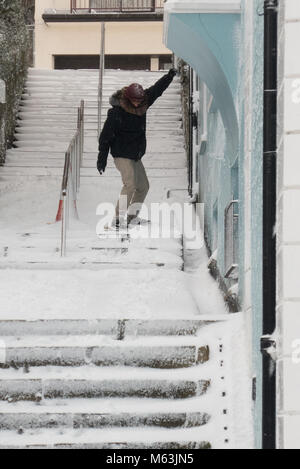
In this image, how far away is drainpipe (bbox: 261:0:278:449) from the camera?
432 cm

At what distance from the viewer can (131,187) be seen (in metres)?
9.40

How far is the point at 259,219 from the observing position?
5.07m

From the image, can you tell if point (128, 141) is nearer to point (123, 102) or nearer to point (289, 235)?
point (123, 102)

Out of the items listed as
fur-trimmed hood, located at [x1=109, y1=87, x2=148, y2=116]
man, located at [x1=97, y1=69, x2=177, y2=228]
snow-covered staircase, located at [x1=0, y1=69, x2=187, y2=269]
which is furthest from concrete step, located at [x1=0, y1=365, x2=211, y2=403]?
fur-trimmed hood, located at [x1=109, y1=87, x2=148, y2=116]

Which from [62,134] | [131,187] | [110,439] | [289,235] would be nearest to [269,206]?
[289,235]

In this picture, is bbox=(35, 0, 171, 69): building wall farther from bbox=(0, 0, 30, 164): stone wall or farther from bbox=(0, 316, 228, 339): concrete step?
bbox=(0, 316, 228, 339): concrete step

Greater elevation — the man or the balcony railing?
the balcony railing

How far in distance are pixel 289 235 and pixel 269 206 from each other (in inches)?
8.3

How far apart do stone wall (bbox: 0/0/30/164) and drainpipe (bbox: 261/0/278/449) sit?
8670 mm

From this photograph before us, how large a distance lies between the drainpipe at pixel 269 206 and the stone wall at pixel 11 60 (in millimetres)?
8670

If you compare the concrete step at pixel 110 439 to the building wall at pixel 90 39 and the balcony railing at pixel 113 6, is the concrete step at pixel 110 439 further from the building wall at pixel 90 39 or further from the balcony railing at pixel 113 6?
the balcony railing at pixel 113 6

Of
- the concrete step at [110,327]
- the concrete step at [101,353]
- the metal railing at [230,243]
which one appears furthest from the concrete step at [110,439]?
the metal railing at [230,243]
